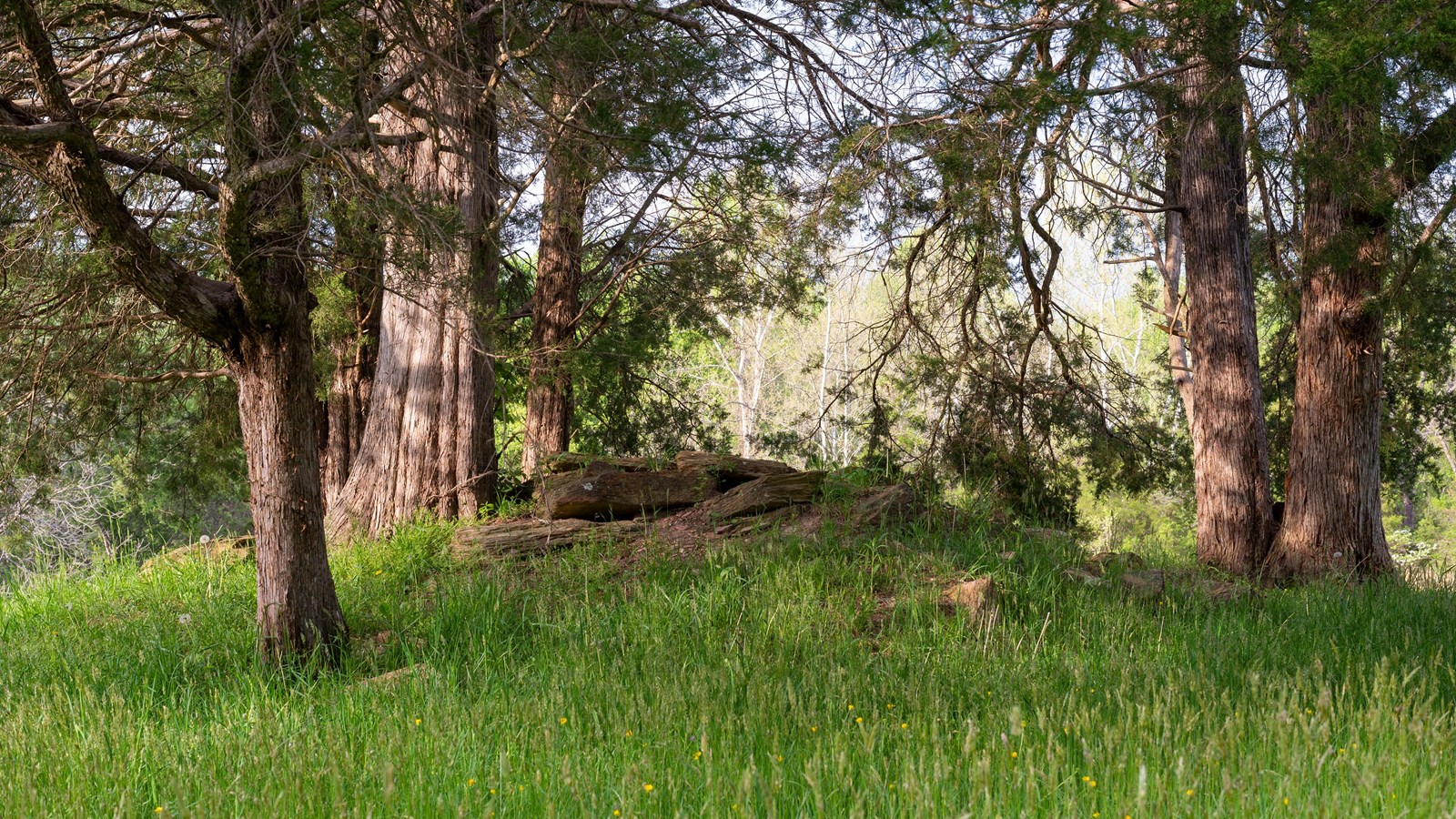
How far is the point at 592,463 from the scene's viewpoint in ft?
29.8

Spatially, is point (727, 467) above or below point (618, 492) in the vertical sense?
above

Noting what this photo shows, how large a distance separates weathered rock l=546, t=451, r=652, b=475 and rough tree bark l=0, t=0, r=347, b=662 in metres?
2.98

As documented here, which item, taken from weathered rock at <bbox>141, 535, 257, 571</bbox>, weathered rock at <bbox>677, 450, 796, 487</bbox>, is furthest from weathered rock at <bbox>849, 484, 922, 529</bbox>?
weathered rock at <bbox>141, 535, 257, 571</bbox>

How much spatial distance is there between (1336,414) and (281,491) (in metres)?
8.46

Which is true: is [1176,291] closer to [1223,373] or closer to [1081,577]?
[1223,373]

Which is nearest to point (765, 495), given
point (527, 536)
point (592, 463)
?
point (592, 463)

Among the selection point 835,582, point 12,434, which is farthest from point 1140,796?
point 12,434

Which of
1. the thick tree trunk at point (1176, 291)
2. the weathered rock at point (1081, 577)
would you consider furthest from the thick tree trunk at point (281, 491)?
the thick tree trunk at point (1176, 291)

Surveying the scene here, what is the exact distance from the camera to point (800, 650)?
579 cm

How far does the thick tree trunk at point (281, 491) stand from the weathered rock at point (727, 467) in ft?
12.1

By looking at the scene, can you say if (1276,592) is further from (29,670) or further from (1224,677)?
(29,670)

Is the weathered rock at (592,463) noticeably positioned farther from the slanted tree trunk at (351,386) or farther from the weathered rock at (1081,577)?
the weathered rock at (1081,577)

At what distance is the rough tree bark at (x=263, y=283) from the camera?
535 cm

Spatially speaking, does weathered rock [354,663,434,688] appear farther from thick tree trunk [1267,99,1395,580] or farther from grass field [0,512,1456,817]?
thick tree trunk [1267,99,1395,580]
